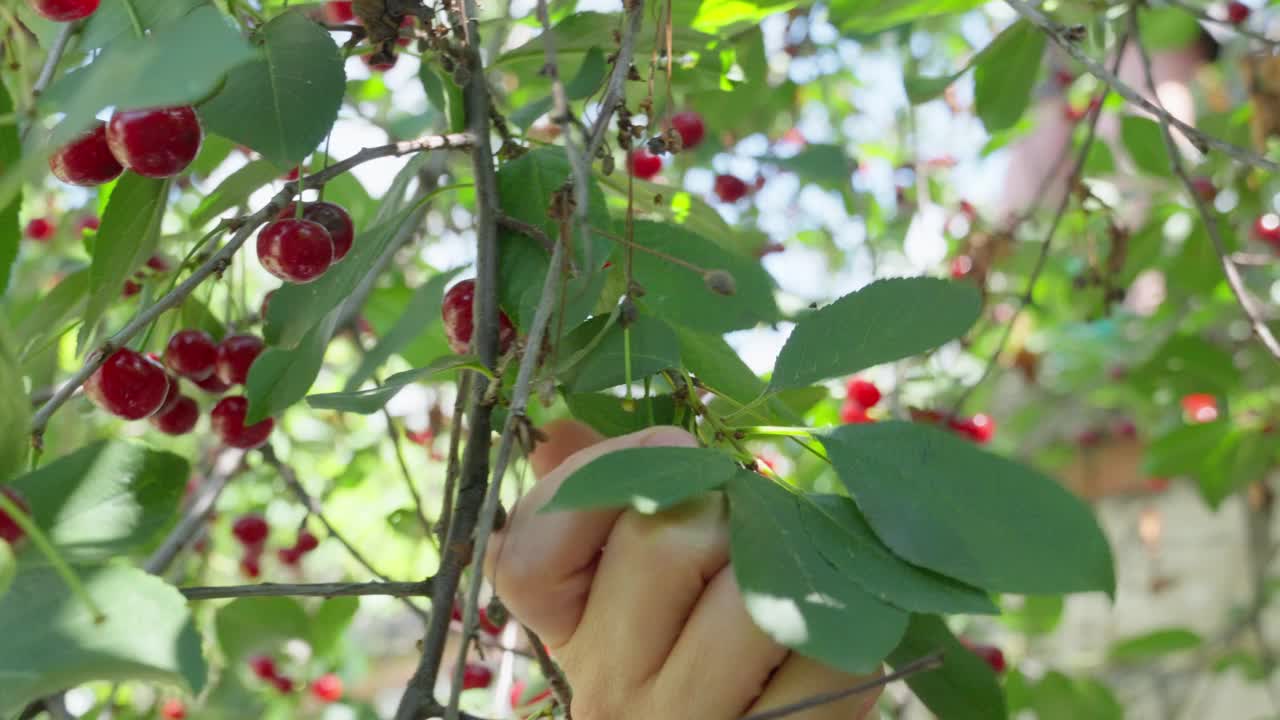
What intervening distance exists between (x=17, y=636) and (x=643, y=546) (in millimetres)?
273

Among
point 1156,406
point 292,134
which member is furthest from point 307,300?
point 1156,406

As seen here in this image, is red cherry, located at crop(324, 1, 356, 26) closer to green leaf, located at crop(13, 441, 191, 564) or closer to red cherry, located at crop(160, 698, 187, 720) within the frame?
green leaf, located at crop(13, 441, 191, 564)

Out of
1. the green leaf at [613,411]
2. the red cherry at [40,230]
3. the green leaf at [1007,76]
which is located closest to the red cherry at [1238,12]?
the green leaf at [1007,76]

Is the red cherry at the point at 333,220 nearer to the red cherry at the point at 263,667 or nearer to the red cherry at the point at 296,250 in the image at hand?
the red cherry at the point at 296,250

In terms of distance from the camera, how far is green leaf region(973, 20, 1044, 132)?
1313 millimetres

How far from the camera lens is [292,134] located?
2.14 ft

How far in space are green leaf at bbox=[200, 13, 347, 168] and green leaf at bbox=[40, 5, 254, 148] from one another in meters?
0.23

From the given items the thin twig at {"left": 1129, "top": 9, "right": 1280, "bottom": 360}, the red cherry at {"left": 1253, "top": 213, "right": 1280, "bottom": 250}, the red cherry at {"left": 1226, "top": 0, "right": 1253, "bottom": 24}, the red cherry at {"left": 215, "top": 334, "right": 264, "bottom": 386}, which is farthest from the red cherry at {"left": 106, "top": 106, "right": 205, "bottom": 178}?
the red cherry at {"left": 1253, "top": 213, "right": 1280, "bottom": 250}

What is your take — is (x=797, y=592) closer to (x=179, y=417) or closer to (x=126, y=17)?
(x=126, y=17)

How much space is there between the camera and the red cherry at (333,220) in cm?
78

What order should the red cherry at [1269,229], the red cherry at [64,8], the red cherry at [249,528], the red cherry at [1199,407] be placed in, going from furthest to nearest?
the red cherry at [1199,407], the red cherry at [1269,229], the red cherry at [249,528], the red cherry at [64,8]

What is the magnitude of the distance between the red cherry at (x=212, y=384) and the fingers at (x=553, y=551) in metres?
0.41

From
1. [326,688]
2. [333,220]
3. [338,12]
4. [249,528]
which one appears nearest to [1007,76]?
[338,12]

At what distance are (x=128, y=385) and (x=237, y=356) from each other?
0.10 metres
